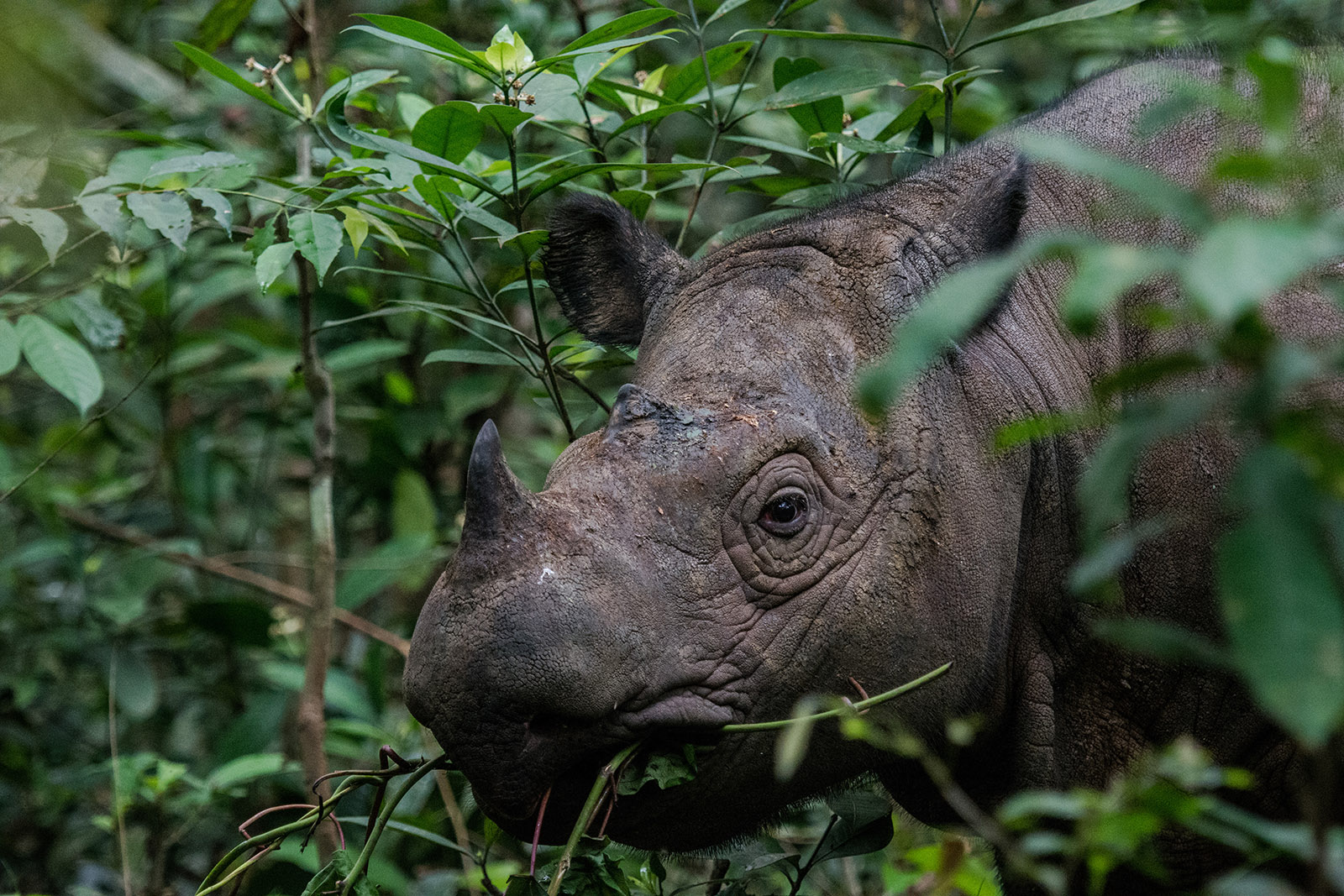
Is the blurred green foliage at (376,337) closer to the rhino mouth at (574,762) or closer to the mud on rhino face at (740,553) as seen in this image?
the rhino mouth at (574,762)

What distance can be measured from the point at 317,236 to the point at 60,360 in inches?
45.7

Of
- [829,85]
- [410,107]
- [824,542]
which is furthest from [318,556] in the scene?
[829,85]

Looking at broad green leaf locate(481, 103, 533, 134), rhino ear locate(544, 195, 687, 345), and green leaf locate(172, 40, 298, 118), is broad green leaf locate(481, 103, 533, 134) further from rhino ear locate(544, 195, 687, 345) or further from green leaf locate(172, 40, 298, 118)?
green leaf locate(172, 40, 298, 118)

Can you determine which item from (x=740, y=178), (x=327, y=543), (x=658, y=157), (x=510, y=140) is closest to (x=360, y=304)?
(x=658, y=157)

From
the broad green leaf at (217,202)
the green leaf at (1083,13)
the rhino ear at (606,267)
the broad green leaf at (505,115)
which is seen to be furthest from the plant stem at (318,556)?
the green leaf at (1083,13)

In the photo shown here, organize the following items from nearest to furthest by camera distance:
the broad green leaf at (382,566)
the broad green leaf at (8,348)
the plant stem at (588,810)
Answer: the plant stem at (588,810) < the broad green leaf at (8,348) < the broad green leaf at (382,566)

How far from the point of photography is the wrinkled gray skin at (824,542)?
2.55 m

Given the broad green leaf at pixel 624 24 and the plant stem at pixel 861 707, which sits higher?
the broad green leaf at pixel 624 24

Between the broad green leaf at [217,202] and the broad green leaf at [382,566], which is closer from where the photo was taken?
the broad green leaf at [217,202]

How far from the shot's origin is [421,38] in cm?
311

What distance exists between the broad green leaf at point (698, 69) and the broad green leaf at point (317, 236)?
41.6 inches

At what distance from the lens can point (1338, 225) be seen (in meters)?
1.36

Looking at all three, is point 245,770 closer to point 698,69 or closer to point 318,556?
point 318,556

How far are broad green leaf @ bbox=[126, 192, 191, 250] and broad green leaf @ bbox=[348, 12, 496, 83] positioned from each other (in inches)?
28.6
